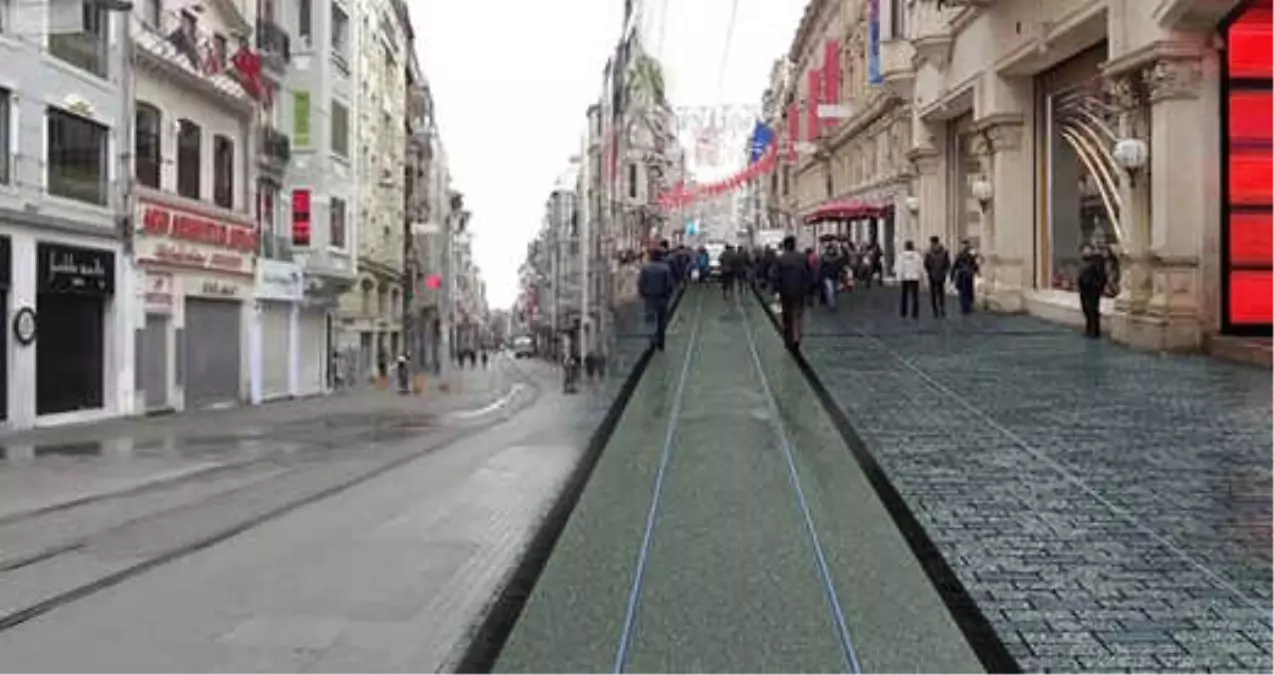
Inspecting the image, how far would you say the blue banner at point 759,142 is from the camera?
62.5 metres

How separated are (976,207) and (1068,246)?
271 inches

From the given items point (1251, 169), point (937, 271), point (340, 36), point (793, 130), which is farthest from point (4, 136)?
point (793, 130)

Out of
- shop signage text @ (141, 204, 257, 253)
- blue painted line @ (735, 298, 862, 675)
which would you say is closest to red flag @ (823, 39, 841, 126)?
shop signage text @ (141, 204, 257, 253)

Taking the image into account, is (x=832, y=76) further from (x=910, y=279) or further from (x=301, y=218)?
(x=910, y=279)

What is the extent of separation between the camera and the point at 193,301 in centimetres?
3422

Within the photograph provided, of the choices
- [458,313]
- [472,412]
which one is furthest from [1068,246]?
[458,313]

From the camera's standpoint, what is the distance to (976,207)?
36.5 metres

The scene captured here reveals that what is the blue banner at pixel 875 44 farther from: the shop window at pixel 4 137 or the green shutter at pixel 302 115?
the shop window at pixel 4 137

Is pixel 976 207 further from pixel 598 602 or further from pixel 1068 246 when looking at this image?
pixel 598 602

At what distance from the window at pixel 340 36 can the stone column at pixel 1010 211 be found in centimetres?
2377

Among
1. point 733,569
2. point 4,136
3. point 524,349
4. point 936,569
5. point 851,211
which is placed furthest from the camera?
point 524,349

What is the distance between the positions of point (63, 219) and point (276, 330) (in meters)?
14.7

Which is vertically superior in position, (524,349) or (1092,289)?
(1092,289)

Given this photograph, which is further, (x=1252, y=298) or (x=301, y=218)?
(x=301, y=218)
